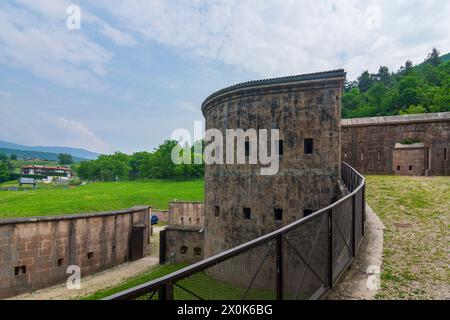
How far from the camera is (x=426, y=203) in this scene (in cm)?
905

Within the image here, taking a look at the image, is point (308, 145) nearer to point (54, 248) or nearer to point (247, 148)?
point (247, 148)

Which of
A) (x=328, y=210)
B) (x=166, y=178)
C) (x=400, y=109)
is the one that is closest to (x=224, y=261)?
(x=328, y=210)

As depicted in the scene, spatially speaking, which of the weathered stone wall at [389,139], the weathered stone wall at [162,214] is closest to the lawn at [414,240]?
the weathered stone wall at [389,139]

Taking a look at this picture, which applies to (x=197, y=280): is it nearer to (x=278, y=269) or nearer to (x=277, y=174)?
(x=278, y=269)

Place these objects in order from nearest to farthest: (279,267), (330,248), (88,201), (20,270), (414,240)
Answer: (279,267), (330,248), (414,240), (20,270), (88,201)

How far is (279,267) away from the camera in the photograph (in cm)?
317

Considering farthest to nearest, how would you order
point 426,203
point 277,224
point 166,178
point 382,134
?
point 166,178
point 382,134
point 277,224
point 426,203

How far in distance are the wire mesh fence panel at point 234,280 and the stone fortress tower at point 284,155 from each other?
371 inches

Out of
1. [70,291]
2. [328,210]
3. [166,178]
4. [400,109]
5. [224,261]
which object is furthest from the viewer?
[166,178]

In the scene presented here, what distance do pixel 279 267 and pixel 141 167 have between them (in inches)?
2982

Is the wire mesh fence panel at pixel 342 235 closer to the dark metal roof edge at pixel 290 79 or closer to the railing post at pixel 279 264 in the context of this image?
the railing post at pixel 279 264

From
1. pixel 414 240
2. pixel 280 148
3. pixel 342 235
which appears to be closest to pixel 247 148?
pixel 280 148

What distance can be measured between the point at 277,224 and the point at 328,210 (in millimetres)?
8986

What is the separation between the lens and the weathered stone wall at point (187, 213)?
28.2m
